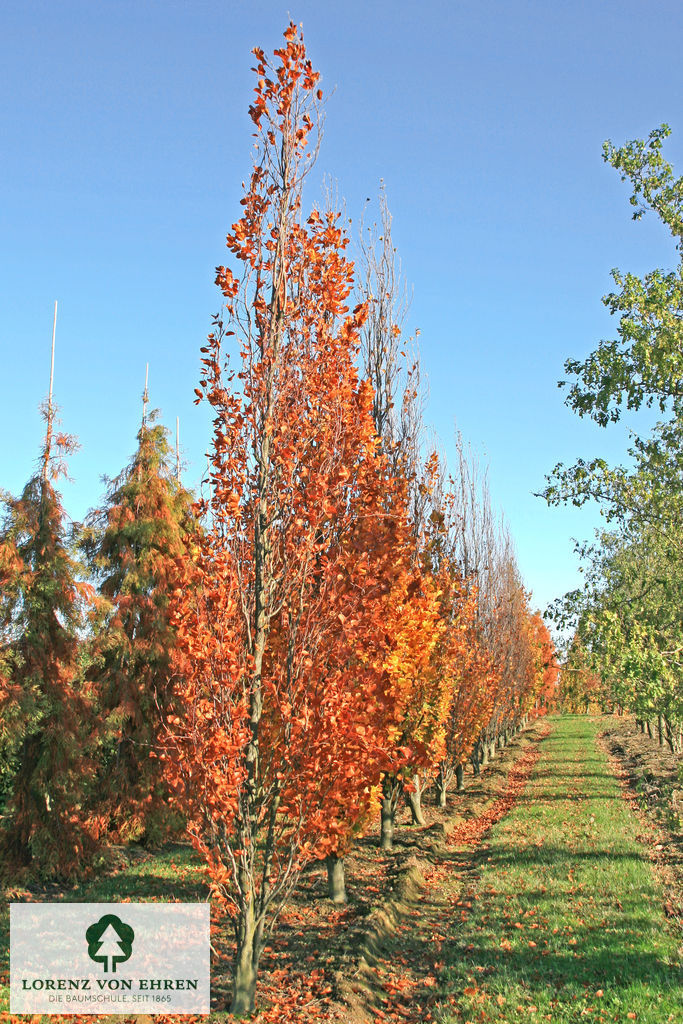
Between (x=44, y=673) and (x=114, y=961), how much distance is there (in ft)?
19.0

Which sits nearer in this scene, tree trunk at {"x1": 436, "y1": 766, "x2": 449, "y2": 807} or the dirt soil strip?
the dirt soil strip

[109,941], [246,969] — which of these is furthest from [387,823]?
[246,969]

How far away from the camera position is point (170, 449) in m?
16.0

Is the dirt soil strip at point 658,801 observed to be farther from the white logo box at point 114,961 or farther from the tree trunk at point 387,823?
the white logo box at point 114,961

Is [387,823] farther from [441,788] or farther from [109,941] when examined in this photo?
[109,941]

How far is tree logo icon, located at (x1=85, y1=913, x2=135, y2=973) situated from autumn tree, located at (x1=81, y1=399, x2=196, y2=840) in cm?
569

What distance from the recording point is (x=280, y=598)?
21.4ft

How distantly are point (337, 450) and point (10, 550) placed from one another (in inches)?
303

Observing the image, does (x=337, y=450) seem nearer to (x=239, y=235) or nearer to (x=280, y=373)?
(x=280, y=373)

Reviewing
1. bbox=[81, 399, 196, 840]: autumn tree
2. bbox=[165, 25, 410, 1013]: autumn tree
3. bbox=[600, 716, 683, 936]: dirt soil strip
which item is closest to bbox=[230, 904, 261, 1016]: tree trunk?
bbox=[165, 25, 410, 1013]: autumn tree

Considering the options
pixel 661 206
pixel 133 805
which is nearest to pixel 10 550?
pixel 133 805

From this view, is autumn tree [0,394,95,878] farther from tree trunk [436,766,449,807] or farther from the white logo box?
tree trunk [436,766,449,807]

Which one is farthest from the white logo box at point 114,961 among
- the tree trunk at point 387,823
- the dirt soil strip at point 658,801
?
the dirt soil strip at point 658,801

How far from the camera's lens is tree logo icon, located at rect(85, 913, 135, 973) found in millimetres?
7363
